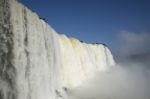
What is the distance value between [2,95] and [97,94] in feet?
46.3

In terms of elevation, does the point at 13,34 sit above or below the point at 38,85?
above

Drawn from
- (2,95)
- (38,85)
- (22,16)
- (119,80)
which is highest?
(119,80)

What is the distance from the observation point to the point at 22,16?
16.8 metres

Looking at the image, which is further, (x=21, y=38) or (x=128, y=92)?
(x=128, y=92)

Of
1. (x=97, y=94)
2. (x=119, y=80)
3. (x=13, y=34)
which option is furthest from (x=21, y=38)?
(x=119, y=80)

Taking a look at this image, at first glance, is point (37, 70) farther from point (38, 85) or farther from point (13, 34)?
point (13, 34)

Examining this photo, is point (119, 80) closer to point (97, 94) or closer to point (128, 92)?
point (128, 92)

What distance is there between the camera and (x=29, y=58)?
1675cm

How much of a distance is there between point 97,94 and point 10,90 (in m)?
14.0

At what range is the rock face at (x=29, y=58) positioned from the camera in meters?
15.4

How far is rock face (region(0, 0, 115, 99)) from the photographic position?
1540 centimetres

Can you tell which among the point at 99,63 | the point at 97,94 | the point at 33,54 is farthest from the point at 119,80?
the point at 33,54

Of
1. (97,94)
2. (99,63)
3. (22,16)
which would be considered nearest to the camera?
(22,16)

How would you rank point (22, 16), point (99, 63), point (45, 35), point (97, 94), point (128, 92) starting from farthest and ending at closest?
point (99, 63) → point (128, 92) → point (97, 94) → point (45, 35) → point (22, 16)
